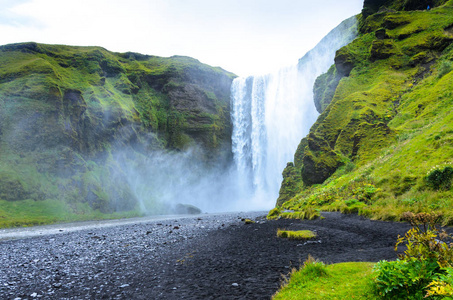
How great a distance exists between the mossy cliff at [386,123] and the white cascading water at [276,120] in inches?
599

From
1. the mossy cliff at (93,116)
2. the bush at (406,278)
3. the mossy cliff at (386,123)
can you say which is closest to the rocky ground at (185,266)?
the bush at (406,278)

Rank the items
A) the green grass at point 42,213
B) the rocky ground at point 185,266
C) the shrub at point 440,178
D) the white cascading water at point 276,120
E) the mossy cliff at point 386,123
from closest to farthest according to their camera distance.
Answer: the rocky ground at point 185,266 → the shrub at point 440,178 → the mossy cliff at point 386,123 → the green grass at point 42,213 → the white cascading water at point 276,120

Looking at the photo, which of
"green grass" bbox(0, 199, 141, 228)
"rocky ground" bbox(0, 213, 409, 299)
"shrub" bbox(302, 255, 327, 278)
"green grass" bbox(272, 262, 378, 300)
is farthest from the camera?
"green grass" bbox(0, 199, 141, 228)

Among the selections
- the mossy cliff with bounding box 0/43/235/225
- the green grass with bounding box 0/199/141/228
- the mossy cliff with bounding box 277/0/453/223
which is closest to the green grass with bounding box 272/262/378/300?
the mossy cliff with bounding box 277/0/453/223

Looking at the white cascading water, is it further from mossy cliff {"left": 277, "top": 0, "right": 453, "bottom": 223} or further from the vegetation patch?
the vegetation patch

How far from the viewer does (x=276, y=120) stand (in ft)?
255

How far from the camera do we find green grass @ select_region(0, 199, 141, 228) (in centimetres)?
4550

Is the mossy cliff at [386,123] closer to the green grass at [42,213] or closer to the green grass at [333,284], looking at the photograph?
the green grass at [333,284]

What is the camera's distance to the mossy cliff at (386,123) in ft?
57.1

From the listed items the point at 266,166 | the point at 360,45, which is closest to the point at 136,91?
the point at 266,166

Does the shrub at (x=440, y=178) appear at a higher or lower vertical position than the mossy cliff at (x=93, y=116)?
lower

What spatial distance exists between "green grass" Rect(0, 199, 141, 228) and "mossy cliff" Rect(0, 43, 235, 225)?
1.90 m

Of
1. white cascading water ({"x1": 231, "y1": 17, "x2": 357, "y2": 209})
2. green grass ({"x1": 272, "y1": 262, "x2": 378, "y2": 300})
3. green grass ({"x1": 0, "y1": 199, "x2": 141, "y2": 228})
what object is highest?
white cascading water ({"x1": 231, "y1": 17, "x2": 357, "y2": 209})

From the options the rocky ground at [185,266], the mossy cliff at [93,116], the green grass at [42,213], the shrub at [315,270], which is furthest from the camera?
the mossy cliff at [93,116]
